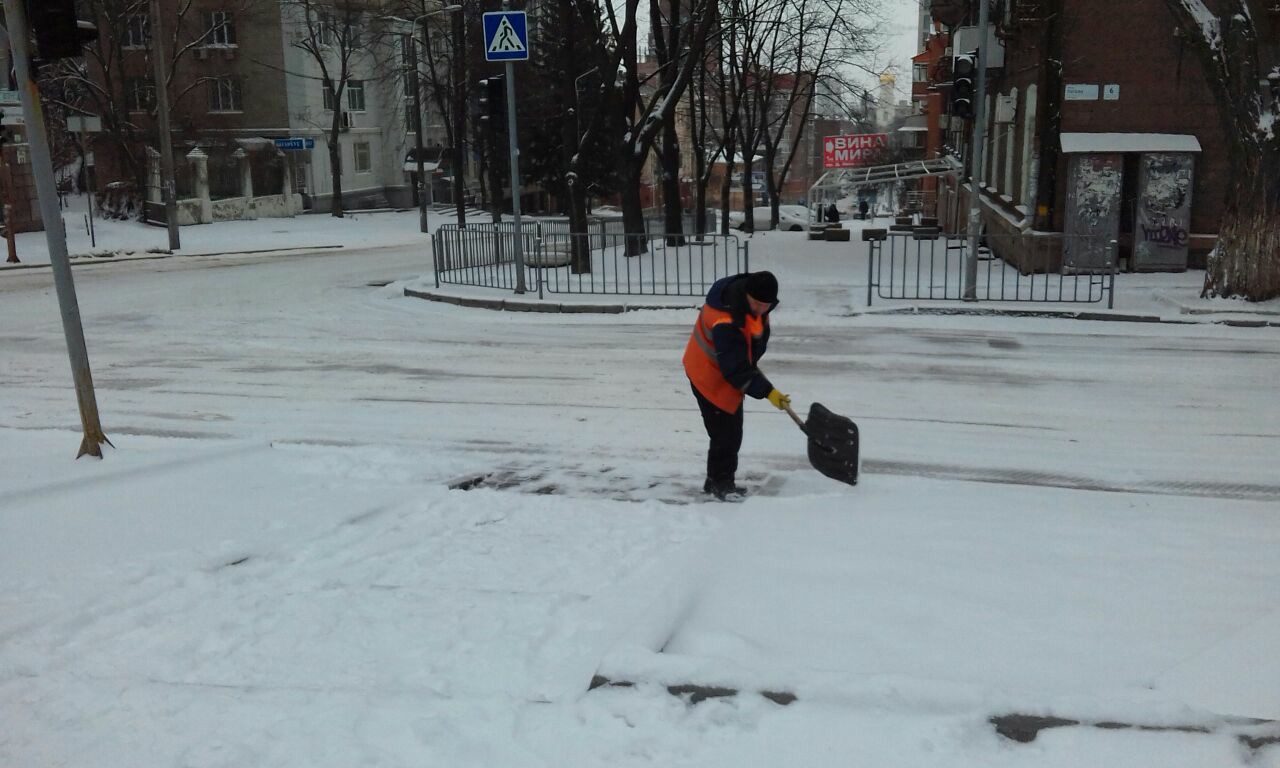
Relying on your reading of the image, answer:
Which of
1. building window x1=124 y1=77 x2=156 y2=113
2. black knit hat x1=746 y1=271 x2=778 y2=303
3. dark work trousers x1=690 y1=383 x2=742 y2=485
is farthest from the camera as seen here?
building window x1=124 y1=77 x2=156 y2=113

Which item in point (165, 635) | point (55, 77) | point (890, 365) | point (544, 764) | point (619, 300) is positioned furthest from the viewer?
point (55, 77)

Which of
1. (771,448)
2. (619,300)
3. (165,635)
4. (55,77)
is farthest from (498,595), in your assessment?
(55,77)

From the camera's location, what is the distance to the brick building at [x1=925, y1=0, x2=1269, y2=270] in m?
19.1

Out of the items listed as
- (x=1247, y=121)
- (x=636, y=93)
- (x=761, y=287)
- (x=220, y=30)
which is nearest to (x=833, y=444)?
(x=761, y=287)

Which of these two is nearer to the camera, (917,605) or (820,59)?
(917,605)

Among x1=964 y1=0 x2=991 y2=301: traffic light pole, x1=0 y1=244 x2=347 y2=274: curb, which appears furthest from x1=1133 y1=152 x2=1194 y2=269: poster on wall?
x1=0 y1=244 x2=347 y2=274: curb

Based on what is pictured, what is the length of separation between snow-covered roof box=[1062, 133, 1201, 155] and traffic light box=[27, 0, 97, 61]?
16.4m

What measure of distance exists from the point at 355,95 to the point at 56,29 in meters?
55.7

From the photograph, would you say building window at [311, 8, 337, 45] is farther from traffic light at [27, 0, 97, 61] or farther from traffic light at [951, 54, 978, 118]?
traffic light at [27, 0, 97, 61]

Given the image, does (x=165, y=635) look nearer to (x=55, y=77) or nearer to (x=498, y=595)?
(x=498, y=595)

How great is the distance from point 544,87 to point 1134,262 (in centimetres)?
3372

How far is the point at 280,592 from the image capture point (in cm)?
515

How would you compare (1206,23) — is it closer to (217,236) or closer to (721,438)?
(721,438)

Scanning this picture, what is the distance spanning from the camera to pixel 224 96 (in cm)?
5381
